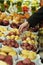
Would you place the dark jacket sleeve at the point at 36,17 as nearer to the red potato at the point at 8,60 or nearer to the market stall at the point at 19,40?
the market stall at the point at 19,40

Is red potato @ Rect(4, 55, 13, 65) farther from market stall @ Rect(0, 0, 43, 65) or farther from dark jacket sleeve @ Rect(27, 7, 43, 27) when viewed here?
dark jacket sleeve @ Rect(27, 7, 43, 27)

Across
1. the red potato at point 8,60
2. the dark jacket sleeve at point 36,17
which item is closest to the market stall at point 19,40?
the red potato at point 8,60

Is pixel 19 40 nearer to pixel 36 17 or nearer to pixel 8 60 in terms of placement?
pixel 36 17

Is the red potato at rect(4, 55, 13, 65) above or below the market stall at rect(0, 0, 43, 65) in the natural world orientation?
above

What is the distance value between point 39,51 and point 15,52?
232 millimetres

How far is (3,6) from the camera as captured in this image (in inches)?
140

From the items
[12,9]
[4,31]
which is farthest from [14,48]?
[12,9]

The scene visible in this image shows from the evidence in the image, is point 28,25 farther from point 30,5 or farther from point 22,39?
point 30,5

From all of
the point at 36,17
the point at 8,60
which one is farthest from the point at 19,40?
the point at 8,60

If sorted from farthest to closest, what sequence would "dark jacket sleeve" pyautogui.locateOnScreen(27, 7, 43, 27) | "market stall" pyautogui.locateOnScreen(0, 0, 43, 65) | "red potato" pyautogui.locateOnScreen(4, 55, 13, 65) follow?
"dark jacket sleeve" pyautogui.locateOnScreen(27, 7, 43, 27)
"market stall" pyautogui.locateOnScreen(0, 0, 43, 65)
"red potato" pyautogui.locateOnScreen(4, 55, 13, 65)

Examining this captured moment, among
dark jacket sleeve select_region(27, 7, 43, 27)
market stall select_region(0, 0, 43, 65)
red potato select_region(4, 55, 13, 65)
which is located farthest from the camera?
dark jacket sleeve select_region(27, 7, 43, 27)

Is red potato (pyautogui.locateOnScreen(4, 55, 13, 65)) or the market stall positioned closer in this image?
red potato (pyautogui.locateOnScreen(4, 55, 13, 65))

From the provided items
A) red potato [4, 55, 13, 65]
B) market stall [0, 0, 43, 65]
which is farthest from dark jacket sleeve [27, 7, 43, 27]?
red potato [4, 55, 13, 65]

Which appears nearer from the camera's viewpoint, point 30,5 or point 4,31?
point 4,31
